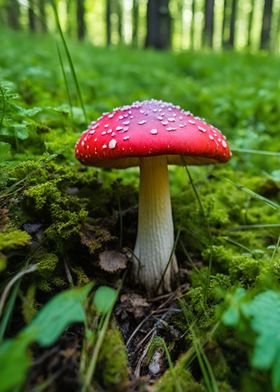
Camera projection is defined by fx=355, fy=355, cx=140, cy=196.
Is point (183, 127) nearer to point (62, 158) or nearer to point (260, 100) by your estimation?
point (62, 158)

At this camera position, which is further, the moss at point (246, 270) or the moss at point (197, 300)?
the moss at point (246, 270)

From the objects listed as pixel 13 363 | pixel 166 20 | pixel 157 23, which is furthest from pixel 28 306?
pixel 166 20

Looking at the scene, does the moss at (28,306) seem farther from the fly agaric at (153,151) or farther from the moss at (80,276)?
the fly agaric at (153,151)

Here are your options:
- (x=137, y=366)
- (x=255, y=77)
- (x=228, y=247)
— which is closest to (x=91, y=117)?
(x=228, y=247)

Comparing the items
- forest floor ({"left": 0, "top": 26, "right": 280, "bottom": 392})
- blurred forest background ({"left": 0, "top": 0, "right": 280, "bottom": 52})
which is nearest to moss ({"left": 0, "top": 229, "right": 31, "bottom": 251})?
forest floor ({"left": 0, "top": 26, "right": 280, "bottom": 392})

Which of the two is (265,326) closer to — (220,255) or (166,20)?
(220,255)

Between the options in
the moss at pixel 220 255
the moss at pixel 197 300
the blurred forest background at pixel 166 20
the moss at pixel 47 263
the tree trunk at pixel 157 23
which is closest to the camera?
the moss at pixel 47 263

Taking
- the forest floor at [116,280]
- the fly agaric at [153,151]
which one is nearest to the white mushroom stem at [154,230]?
the fly agaric at [153,151]
